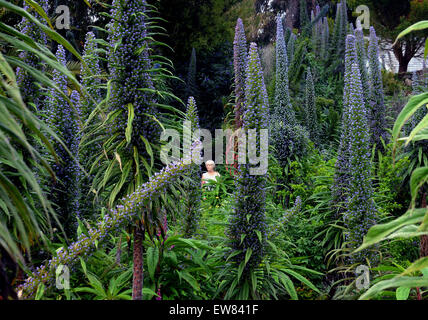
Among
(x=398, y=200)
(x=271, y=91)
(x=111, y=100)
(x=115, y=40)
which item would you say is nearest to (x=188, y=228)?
(x=111, y=100)

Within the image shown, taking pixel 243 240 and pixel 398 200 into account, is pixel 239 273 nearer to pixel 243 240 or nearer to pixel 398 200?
pixel 243 240

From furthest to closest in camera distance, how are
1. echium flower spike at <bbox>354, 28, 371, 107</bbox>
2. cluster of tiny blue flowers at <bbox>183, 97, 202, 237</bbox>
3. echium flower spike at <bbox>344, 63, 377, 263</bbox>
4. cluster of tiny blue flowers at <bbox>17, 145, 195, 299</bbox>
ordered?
1. echium flower spike at <bbox>354, 28, 371, 107</bbox>
2. cluster of tiny blue flowers at <bbox>183, 97, 202, 237</bbox>
3. echium flower spike at <bbox>344, 63, 377, 263</bbox>
4. cluster of tiny blue flowers at <bbox>17, 145, 195, 299</bbox>

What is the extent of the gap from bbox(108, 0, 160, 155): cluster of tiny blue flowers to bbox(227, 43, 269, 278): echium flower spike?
31.0 inches

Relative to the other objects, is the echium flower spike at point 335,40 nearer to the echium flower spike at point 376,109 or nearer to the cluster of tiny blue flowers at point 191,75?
the cluster of tiny blue flowers at point 191,75

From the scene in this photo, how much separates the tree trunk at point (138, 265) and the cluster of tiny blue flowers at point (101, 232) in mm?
516

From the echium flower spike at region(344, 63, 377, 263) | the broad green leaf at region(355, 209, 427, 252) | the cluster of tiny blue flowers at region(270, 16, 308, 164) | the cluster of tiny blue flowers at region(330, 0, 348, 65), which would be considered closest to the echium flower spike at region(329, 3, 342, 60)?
the cluster of tiny blue flowers at region(330, 0, 348, 65)

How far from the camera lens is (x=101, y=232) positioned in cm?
255

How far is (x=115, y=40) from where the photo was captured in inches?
133

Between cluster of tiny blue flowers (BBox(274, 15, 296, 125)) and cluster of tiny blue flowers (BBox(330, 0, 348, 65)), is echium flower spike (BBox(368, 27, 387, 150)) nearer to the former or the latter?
cluster of tiny blue flowers (BBox(274, 15, 296, 125))

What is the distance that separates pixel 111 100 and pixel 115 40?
474 millimetres

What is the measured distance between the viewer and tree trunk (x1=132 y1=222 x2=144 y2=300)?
2885 millimetres

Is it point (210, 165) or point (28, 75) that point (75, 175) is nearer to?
point (28, 75)

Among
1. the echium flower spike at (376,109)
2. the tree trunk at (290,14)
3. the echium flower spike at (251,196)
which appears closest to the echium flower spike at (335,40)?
the echium flower spike at (376,109)

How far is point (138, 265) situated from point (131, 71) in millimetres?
1486
